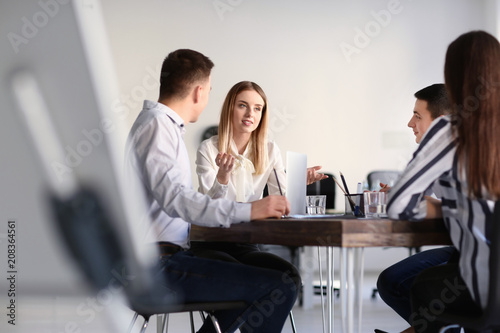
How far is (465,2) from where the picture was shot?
637cm

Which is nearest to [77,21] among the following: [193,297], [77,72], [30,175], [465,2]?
[77,72]

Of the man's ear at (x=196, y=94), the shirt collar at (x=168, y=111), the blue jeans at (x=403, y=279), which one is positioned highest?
the man's ear at (x=196, y=94)

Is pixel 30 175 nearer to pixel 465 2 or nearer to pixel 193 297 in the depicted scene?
pixel 193 297

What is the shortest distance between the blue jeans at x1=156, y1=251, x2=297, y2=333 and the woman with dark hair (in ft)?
1.21

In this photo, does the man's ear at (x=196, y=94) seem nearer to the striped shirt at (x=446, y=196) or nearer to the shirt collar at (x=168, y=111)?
the shirt collar at (x=168, y=111)

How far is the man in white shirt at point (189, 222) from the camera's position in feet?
4.88

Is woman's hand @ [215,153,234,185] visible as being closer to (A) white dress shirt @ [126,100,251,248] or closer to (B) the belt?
(A) white dress shirt @ [126,100,251,248]

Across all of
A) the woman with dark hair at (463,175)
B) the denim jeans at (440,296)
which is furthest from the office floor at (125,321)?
the woman with dark hair at (463,175)

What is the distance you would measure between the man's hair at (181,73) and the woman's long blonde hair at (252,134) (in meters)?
0.88

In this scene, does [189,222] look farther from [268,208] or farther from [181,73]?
[181,73]

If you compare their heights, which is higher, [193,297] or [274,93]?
[274,93]

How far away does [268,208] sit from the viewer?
152cm

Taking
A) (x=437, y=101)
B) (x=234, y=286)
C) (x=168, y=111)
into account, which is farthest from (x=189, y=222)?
(x=437, y=101)

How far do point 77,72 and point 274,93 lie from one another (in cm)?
533
